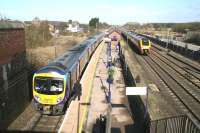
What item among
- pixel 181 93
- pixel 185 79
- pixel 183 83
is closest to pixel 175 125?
pixel 181 93

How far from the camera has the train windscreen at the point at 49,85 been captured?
671 inches

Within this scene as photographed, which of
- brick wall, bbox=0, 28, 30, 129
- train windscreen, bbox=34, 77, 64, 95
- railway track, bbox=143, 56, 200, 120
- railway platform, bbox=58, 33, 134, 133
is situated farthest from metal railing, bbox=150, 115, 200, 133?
brick wall, bbox=0, 28, 30, 129

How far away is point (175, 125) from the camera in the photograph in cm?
1070

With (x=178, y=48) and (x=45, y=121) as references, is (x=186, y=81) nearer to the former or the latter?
(x=45, y=121)

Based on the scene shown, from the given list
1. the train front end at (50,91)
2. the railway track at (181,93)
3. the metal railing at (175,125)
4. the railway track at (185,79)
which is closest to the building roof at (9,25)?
the train front end at (50,91)

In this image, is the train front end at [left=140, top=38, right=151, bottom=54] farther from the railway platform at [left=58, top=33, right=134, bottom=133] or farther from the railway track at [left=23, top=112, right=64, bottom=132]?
the railway track at [left=23, top=112, right=64, bottom=132]

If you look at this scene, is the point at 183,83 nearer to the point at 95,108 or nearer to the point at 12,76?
the point at 95,108

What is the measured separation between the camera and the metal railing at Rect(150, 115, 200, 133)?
370 inches

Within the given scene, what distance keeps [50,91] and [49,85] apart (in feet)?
1.14

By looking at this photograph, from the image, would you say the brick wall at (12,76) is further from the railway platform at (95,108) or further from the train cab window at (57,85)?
the railway platform at (95,108)

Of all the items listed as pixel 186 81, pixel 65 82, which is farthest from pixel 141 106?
pixel 186 81

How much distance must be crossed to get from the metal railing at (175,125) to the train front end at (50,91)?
630 cm

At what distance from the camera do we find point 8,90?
1798cm

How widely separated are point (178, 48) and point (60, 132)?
134 feet
